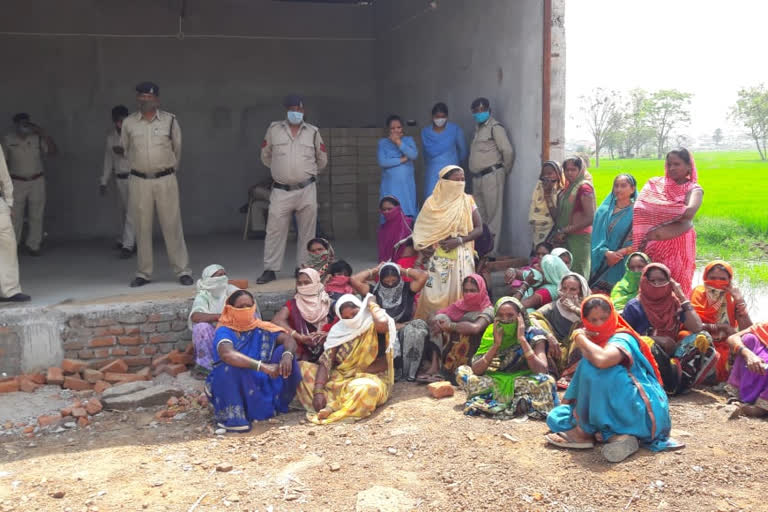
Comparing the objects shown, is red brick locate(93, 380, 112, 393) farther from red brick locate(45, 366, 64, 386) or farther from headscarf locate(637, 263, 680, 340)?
Result: headscarf locate(637, 263, 680, 340)

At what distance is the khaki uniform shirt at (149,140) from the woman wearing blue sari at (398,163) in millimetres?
2079

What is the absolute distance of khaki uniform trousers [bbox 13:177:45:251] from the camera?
29.2 feet

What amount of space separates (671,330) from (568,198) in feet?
5.87

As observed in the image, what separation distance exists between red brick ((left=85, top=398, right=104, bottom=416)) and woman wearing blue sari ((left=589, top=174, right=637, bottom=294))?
3982 millimetres

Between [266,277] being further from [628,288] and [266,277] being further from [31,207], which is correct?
[31,207]

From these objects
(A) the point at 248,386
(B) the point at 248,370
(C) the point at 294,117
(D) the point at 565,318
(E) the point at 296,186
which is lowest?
(A) the point at 248,386

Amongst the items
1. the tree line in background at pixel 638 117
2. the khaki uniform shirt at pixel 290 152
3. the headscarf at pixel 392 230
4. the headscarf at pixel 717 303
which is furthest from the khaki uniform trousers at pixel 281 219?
the tree line in background at pixel 638 117

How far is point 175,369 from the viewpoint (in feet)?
20.9

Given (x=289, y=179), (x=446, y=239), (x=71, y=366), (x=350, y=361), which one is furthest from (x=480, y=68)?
(x=71, y=366)

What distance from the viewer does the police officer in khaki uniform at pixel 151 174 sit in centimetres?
702

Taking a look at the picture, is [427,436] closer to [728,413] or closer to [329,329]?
[329,329]

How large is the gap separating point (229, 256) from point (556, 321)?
4439mm

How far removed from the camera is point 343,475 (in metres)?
4.35

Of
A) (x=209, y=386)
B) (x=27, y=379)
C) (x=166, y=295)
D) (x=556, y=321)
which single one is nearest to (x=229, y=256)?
(x=166, y=295)
